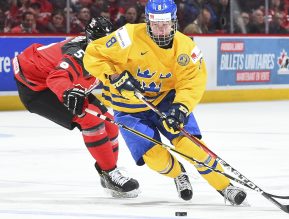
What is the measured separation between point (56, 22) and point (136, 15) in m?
0.94

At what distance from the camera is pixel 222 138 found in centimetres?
843

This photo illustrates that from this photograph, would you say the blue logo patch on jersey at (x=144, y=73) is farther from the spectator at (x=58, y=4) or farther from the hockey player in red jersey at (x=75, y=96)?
the spectator at (x=58, y=4)

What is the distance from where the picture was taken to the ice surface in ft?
15.9

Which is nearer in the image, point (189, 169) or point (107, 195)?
point (107, 195)

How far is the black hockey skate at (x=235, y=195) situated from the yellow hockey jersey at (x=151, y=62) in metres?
0.45

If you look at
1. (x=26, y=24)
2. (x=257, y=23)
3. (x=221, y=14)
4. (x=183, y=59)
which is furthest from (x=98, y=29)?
(x=257, y=23)

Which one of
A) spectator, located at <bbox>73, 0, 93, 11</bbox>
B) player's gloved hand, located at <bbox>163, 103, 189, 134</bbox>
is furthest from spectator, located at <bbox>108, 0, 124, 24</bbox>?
player's gloved hand, located at <bbox>163, 103, 189, 134</bbox>

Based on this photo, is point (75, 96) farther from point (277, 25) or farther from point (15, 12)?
point (277, 25)

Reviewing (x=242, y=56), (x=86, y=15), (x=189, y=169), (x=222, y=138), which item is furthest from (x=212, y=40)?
(x=189, y=169)

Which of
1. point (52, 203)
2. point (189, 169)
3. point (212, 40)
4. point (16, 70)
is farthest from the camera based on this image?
point (212, 40)

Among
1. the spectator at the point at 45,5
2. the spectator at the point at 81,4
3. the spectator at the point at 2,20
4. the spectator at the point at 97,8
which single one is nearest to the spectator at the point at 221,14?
the spectator at the point at 97,8

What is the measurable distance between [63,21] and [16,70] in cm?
529

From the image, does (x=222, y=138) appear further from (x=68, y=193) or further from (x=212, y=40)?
(x=212, y=40)

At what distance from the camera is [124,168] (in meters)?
5.91
